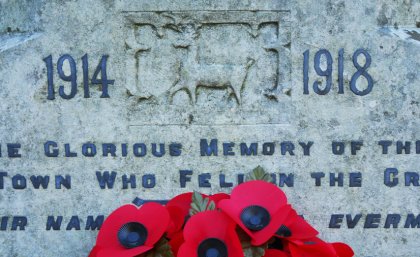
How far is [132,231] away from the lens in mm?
1829

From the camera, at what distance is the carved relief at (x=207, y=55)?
84.1 inches

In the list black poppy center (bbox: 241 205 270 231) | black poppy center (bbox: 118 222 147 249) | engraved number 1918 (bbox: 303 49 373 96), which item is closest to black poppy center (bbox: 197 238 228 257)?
black poppy center (bbox: 241 205 270 231)

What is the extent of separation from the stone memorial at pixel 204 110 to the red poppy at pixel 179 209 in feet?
0.62

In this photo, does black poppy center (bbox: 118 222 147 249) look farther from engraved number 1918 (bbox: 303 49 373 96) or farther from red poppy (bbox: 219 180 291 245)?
engraved number 1918 (bbox: 303 49 373 96)

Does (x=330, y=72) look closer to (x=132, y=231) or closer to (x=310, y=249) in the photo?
(x=310, y=249)

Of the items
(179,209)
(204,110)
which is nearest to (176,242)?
(179,209)

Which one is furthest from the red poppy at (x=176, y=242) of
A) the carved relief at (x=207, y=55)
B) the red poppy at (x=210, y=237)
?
the carved relief at (x=207, y=55)

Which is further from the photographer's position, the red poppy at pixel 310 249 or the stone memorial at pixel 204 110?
the stone memorial at pixel 204 110

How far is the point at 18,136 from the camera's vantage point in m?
2.15

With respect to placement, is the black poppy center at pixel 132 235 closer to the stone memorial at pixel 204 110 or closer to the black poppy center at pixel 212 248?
the black poppy center at pixel 212 248

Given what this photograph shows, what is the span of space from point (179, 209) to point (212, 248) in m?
0.27

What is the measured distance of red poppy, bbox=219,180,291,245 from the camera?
5.51ft

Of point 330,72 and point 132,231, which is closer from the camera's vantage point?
point 132,231

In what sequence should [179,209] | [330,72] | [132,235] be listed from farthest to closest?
[330,72] → [179,209] → [132,235]
